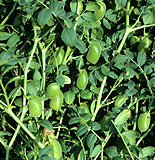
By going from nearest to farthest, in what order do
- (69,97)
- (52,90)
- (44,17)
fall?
1. (44,17)
2. (52,90)
3. (69,97)

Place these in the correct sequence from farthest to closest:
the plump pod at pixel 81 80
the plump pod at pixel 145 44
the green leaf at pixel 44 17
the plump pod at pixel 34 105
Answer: the plump pod at pixel 145 44
the plump pod at pixel 81 80
the plump pod at pixel 34 105
the green leaf at pixel 44 17

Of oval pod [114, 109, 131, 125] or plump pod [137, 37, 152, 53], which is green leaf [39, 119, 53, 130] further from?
plump pod [137, 37, 152, 53]

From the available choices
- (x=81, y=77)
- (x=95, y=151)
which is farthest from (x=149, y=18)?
(x=95, y=151)

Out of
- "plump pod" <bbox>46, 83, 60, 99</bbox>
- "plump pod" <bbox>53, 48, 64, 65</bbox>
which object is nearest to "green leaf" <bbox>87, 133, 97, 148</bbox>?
"plump pod" <bbox>46, 83, 60, 99</bbox>

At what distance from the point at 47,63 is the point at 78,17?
0.83 ft

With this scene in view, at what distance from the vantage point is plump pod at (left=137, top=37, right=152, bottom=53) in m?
1.21

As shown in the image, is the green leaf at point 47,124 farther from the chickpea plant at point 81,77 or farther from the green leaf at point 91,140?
the green leaf at point 91,140

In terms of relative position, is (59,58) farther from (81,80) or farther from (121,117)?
(121,117)

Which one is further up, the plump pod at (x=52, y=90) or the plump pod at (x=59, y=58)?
the plump pod at (x=59, y=58)

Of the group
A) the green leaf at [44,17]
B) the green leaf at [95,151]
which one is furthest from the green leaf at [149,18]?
the green leaf at [95,151]

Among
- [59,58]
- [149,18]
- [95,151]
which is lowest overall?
[95,151]

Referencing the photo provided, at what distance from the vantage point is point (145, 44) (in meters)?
1.21

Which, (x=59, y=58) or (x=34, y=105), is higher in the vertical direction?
(x=59, y=58)

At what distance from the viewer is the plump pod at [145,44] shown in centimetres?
121
